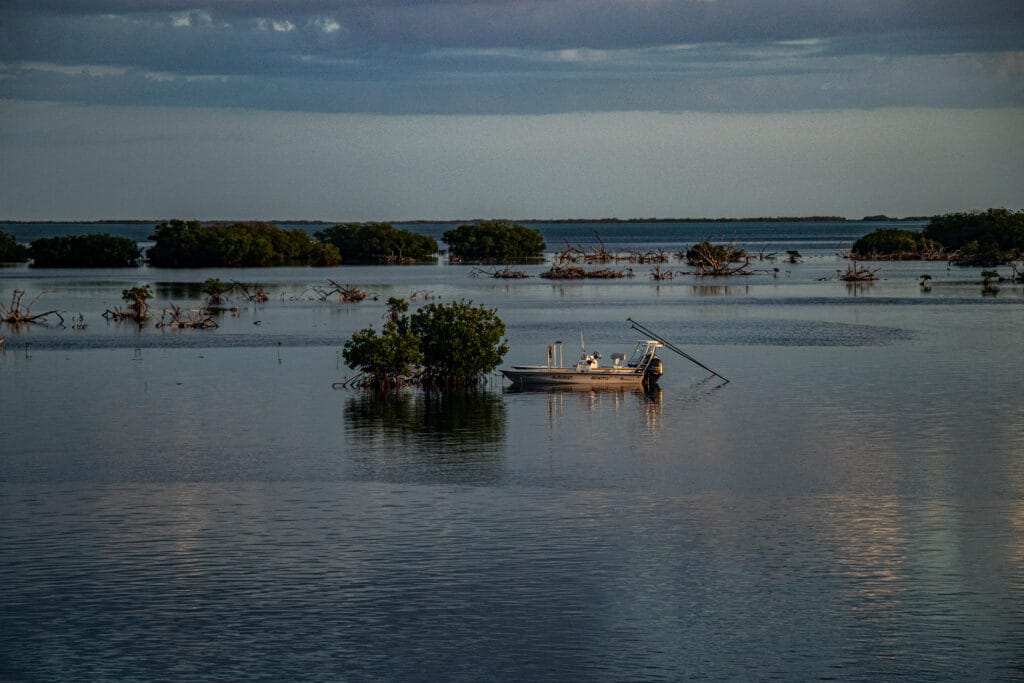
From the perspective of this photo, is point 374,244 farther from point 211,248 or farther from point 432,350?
point 432,350

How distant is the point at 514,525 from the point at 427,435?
A: 13200mm

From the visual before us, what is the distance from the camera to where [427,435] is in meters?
44.4

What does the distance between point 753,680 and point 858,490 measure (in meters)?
14.7

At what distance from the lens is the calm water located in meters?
23.3

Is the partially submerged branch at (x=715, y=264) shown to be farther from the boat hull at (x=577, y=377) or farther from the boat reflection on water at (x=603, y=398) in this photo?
the boat reflection on water at (x=603, y=398)

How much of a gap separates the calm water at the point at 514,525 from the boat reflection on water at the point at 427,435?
19 centimetres

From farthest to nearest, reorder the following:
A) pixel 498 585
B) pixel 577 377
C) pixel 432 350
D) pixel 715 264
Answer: pixel 715 264
pixel 432 350
pixel 577 377
pixel 498 585

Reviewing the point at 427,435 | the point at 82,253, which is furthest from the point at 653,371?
the point at 82,253

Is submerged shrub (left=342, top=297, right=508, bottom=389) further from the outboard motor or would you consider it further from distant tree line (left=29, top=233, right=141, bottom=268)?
distant tree line (left=29, top=233, right=141, bottom=268)

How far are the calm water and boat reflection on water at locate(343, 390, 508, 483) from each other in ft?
0.62

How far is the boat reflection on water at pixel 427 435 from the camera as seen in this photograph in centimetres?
3831

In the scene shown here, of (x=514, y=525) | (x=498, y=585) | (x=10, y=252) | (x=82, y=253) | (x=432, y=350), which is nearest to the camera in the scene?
(x=498, y=585)

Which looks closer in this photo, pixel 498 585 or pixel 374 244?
pixel 498 585

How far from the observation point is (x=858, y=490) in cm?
3534
